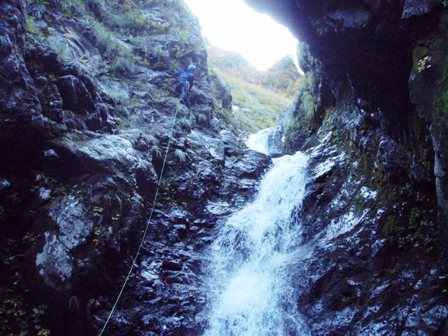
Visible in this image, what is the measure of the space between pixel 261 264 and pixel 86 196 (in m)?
4.95

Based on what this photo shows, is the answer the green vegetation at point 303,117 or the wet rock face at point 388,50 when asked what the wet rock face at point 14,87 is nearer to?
the wet rock face at point 388,50

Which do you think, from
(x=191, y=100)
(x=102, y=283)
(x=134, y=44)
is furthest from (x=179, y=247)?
(x=134, y=44)

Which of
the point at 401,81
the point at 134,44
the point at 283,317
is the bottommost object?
the point at 283,317

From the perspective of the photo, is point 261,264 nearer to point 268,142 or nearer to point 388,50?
point 388,50

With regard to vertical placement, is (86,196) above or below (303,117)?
below

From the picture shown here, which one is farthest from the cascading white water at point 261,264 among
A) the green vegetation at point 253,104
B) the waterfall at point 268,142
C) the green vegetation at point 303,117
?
the green vegetation at point 253,104

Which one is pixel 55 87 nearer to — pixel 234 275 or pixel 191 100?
pixel 234 275

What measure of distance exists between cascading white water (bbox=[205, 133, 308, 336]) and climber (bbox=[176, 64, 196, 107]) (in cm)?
495

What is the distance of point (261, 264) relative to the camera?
972cm

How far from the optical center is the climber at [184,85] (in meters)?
14.9

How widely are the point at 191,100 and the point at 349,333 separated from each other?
11.7 metres

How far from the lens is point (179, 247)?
9570 millimetres

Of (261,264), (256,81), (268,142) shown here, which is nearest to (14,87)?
(261,264)

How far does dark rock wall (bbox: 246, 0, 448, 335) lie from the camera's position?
6430 mm
